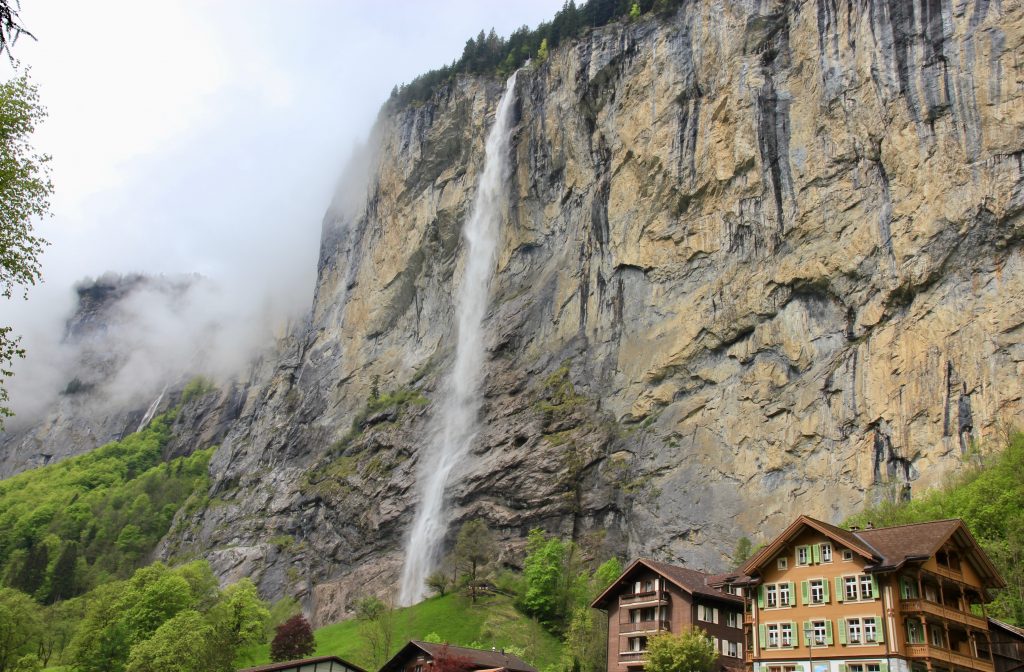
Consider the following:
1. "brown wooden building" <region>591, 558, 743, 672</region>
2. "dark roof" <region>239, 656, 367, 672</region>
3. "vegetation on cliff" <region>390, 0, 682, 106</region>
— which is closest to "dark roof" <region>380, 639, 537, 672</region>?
"dark roof" <region>239, 656, 367, 672</region>

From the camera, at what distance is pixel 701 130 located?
275 ft

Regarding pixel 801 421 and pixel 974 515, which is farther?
pixel 801 421

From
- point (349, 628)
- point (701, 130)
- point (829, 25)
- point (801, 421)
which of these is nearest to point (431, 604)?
point (349, 628)

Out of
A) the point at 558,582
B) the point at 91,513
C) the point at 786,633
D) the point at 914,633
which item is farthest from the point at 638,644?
the point at 91,513

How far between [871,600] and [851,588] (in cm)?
108

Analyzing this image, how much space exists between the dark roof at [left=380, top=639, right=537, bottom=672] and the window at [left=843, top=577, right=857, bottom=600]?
18.1 m

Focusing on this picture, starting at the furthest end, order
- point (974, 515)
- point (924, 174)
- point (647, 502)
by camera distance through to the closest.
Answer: point (647, 502) → point (924, 174) → point (974, 515)

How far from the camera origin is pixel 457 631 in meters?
71.0

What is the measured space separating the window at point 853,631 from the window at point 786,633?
2929 millimetres

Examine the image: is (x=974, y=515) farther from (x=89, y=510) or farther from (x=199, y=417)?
(x=199, y=417)

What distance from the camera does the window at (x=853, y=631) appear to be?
135ft

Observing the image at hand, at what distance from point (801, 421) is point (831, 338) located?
676cm

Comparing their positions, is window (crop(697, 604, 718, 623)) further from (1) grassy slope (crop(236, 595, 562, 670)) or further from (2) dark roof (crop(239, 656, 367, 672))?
(2) dark roof (crop(239, 656, 367, 672))

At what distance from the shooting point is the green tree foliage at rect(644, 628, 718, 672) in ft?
141
